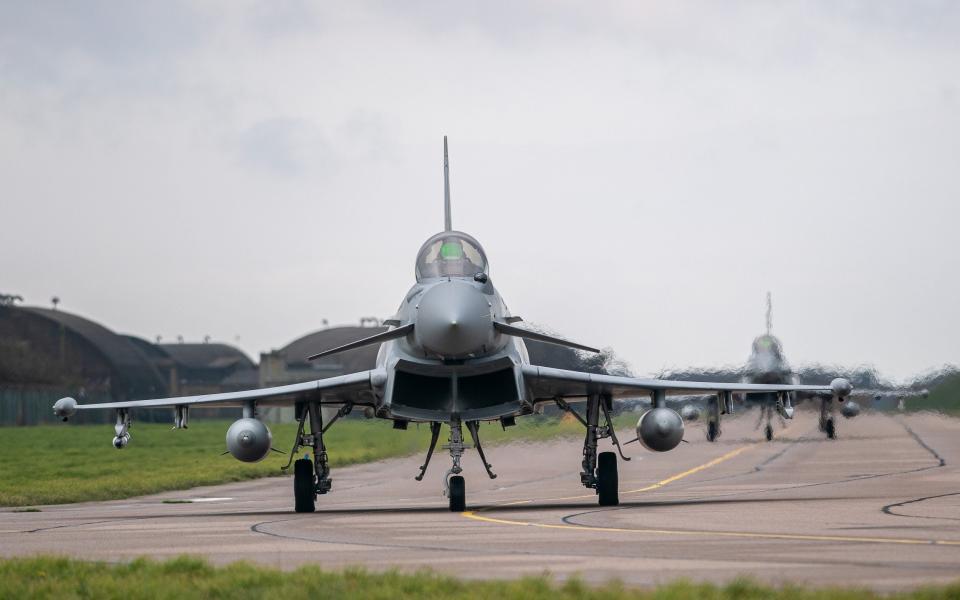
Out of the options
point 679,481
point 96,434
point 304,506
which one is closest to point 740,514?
point 304,506

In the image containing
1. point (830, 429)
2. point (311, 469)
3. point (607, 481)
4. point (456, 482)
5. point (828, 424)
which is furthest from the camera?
point (828, 424)

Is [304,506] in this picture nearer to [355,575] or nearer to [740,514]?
[740,514]

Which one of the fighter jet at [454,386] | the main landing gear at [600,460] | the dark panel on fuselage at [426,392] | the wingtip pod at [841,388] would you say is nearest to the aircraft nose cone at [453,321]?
the fighter jet at [454,386]

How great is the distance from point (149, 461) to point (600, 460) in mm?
22433

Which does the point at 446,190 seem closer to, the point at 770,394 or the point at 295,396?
the point at 295,396

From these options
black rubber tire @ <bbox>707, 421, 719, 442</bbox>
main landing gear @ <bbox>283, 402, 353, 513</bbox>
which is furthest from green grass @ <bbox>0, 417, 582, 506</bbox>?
black rubber tire @ <bbox>707, 421, 719, 442</bbox>

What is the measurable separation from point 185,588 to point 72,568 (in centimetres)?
195

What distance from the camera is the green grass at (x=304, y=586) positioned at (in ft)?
27.4

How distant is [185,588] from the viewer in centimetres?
970

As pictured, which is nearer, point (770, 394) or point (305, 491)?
point (305, 491)

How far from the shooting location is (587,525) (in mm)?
15250

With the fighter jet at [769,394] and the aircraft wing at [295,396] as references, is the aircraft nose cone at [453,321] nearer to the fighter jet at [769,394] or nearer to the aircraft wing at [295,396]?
the aircraft wing at [295,396]

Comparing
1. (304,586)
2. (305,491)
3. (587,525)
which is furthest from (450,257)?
(304,586)

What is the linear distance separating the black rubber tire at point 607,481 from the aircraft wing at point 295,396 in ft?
11.0
